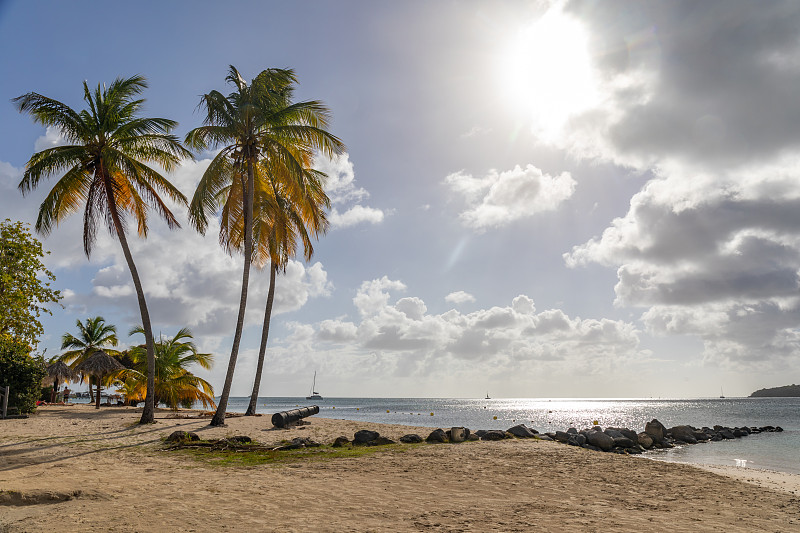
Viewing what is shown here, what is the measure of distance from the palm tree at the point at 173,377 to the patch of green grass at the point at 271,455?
17.4 meters

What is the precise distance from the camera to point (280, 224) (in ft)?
73.9

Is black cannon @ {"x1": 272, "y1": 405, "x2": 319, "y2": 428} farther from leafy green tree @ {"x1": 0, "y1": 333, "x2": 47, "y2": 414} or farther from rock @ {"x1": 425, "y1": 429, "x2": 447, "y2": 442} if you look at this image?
leafy green tree @ {"x1": 0, "y1": 333, "x2": 47, "y2": 414}

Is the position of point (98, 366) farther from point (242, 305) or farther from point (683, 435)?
point (683, 435)

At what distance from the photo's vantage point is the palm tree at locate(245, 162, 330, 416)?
22.2 meters

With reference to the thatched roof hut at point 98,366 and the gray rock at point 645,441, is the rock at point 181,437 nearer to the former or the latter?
the thatched roof hut at point 98,366

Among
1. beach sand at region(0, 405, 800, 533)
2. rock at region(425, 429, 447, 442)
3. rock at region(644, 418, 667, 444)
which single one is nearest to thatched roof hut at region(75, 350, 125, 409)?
beach sand at region(0, 405, 800, 533)

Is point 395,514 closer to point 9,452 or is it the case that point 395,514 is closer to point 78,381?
point 9,452

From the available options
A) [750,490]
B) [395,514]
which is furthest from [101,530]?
[750,490]

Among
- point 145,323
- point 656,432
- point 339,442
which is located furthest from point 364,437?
point 656,432

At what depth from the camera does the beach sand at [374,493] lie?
6305mm

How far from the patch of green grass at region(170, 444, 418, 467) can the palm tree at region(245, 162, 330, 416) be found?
1109 centimetres

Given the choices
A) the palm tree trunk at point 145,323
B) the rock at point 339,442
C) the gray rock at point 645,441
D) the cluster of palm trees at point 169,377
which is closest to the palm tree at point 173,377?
the cluster of palm trees at point 169,377

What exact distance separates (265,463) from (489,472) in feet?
16.7

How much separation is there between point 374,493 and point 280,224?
16.4m
